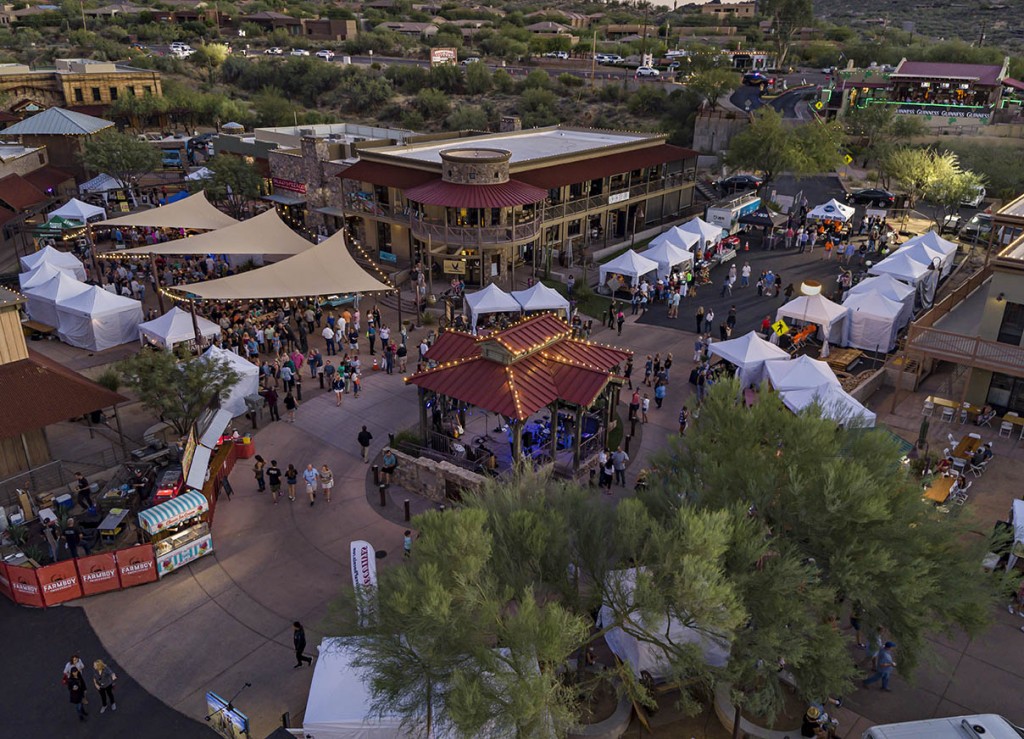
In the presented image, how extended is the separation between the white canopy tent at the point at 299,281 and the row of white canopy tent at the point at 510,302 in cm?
31

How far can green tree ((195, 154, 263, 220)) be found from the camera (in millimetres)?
40562

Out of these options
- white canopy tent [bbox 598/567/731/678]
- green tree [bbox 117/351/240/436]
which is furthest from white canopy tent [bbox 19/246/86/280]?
white canopy tent [bbox 598/567/731/678]

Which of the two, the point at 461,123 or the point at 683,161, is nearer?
the point at 683,161

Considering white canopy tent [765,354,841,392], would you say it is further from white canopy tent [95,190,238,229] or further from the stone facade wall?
white canopy tent [95,190,238,229]

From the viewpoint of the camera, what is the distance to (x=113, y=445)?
782 inches

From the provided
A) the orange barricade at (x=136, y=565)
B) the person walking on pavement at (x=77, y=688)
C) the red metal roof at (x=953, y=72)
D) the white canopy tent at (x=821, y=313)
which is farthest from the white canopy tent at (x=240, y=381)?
the red metal roof at (x=953, y=72)

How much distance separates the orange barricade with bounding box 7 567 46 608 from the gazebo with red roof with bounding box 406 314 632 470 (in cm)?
881

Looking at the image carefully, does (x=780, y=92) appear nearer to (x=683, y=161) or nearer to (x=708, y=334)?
(x=683, y=161)

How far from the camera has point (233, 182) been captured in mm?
40500

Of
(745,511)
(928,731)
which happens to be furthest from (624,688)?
(928,731)

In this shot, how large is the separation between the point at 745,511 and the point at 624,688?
Result: 11.5ft

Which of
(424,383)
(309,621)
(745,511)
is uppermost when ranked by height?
(745,511)

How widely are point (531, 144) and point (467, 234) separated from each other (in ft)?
41.5

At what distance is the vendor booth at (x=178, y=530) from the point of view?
15.1m
